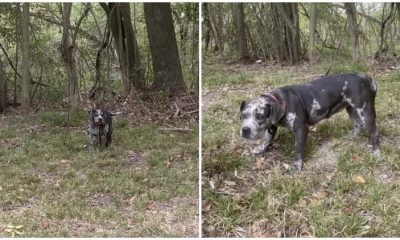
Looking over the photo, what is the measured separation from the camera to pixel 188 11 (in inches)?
117

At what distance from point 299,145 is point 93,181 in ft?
5.12

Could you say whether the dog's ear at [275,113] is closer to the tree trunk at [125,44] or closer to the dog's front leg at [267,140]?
the dog's front leg at [267,140]

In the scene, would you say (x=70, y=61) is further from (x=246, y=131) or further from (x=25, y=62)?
(x=246, y=131)

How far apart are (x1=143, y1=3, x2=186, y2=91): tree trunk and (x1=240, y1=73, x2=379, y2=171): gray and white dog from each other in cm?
85

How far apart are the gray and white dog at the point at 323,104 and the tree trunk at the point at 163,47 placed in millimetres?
851

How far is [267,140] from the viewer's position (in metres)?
2.59

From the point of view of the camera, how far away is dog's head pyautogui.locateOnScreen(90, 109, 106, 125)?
12.8ft

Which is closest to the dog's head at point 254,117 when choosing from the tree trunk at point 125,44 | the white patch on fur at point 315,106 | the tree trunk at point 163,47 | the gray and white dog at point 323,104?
the gray and white dog at point 323,104

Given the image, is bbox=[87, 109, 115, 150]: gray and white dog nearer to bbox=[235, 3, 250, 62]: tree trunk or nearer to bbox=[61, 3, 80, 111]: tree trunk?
bbox=[61, 3, 80, 111]: tree trunk

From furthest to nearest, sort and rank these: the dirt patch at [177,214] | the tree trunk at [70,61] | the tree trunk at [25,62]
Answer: the tree trunk at [25,62], the tree trunk at [70,61], the dirt patch at [177,214]

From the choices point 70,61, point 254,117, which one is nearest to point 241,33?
point 254,117

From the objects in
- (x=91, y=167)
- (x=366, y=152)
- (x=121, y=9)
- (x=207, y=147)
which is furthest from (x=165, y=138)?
(x=366, y=152)

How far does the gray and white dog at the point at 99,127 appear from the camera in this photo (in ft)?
12.9

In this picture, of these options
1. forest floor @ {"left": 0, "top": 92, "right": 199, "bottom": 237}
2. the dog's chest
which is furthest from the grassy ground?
the dog's chest
